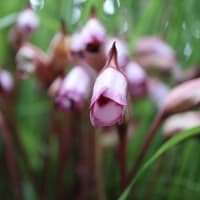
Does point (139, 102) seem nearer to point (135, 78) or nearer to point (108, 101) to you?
point (135, 78)

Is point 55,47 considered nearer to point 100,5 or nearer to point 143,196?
point 100,5

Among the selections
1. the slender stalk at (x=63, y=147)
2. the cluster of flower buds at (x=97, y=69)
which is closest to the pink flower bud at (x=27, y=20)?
the cluster of flower buds at (x=97, y=69)

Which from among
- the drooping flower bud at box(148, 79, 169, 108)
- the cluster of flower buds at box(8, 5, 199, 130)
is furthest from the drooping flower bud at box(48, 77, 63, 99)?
the drooping flower bud at box(148, 79, 169, 108)

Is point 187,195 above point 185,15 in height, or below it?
below

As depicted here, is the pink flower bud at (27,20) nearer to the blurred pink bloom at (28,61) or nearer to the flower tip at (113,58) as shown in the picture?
the blurred pink bloom at (28,61)

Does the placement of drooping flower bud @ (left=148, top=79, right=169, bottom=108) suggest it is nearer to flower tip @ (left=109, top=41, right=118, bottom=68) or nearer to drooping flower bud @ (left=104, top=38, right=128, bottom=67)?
drooping flower bud @ (left=104, top=38, right=128, bottom=67)

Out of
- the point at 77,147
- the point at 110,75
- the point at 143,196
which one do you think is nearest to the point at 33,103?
the point at 77,147
